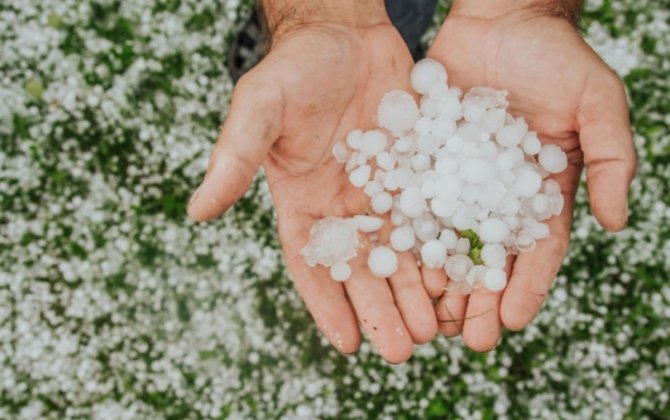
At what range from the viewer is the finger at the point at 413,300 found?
7.42 ft

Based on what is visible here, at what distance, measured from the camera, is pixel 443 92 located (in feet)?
7.82

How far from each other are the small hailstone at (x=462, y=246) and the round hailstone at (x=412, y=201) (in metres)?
0.17

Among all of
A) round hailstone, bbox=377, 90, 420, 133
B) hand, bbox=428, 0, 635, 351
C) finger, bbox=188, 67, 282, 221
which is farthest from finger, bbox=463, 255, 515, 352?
finger, bbox=188, 67, 282, 221

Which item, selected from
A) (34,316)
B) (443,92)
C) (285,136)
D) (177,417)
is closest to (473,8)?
(443,92)

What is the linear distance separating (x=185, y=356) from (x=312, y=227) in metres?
1.17

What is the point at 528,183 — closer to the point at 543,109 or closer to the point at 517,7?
the point at 543,109

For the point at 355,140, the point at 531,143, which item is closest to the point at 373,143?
the point at 355,140

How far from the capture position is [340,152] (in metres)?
2.38

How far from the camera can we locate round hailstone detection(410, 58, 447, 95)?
2393 millimetres

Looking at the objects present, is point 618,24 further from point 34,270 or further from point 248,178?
point 34,270

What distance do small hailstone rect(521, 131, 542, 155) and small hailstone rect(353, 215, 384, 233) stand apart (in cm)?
55

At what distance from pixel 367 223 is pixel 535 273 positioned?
56 cm

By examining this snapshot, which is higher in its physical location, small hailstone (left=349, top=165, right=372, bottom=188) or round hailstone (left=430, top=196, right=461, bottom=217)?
small hailstone (left=349, top=165, right=372, bottom=188)

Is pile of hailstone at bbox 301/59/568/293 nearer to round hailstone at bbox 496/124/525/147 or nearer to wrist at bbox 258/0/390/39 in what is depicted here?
round hailstone at bbox 496/124/525/147
